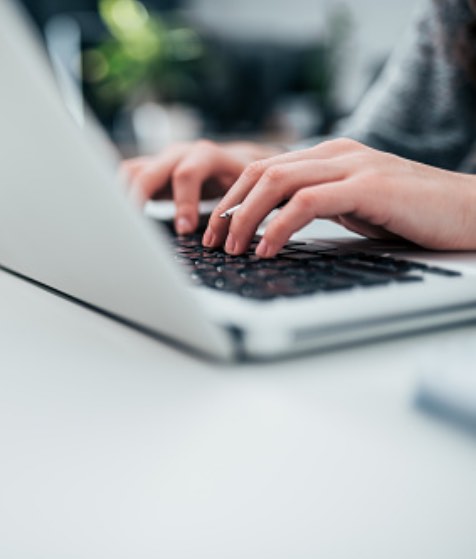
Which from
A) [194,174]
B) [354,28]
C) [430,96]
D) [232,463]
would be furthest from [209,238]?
[354,28]

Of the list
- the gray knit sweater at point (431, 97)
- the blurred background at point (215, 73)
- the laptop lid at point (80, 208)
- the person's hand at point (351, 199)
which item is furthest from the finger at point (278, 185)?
the blurred background at point (215, 73)

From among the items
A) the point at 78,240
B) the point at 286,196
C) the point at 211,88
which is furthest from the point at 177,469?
the point at 211,88

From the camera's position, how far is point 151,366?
1.08 ft

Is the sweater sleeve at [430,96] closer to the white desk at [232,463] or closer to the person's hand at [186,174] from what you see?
the person's hand at [186,174]

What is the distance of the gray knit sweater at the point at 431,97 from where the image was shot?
1.02 metres

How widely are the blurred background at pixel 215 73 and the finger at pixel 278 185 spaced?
255cm

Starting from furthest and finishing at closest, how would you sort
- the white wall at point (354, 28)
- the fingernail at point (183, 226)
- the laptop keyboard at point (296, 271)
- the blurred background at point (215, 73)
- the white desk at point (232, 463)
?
the white wall at point (354, 28)
the blurred background at point (215, 73)
the fingernail at point (183, 226)
the laptop keyboard at point (296, 271)
the white desk at point (232, 463)

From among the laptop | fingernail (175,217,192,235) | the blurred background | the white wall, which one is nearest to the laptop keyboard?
the laptop

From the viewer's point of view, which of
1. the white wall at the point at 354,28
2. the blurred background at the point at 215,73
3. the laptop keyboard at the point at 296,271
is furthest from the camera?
the white wall at the point at 354,28

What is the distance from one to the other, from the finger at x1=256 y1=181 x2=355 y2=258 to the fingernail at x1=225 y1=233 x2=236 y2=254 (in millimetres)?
31

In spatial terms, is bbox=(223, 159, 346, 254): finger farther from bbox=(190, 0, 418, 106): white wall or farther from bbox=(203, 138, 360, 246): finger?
bbox=(190, 0, 418, 106): white wall

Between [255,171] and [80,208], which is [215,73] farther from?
[80,208]

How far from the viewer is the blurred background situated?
3.19 meters

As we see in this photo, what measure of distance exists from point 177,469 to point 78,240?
142 millimetres
